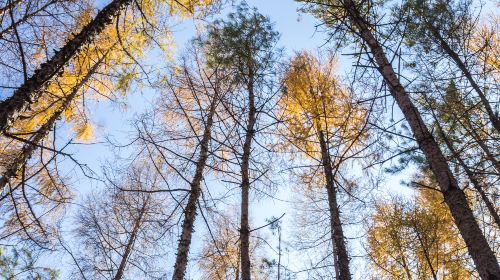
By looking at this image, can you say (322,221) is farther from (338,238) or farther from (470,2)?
(470,2)

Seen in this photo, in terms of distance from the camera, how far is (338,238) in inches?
224

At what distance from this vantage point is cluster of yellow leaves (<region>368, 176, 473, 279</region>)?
305 inches

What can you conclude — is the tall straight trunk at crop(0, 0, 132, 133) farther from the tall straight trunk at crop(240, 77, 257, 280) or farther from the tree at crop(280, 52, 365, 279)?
the tree at crop(280, 52, 365, 279)

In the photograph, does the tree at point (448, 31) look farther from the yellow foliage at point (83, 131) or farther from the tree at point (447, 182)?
the yellow foliage at point (83, 131)

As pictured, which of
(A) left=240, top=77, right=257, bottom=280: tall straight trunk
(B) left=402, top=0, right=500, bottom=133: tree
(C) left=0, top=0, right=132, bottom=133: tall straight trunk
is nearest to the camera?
(C) left=0, top=0, right=132, bottom=133: tall straight trunk

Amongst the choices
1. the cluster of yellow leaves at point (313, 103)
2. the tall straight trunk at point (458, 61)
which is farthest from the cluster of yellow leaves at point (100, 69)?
the tall straight trunk at point (458, 61)

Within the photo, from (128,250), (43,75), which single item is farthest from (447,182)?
(128,250)

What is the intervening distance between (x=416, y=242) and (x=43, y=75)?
7.61 m

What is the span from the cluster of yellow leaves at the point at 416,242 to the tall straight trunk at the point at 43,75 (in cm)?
680

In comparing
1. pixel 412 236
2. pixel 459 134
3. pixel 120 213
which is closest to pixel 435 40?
pixel 459 134

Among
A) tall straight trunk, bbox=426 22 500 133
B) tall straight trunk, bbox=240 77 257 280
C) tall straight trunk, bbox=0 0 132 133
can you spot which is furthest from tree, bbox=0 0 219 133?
tall straight trunk, bbox=426 22 500 133

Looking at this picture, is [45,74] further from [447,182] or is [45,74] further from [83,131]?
[83,131]

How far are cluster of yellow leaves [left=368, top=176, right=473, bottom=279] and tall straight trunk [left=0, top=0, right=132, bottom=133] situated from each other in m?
6.80

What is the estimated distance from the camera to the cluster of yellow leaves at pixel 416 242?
25.4 ft
